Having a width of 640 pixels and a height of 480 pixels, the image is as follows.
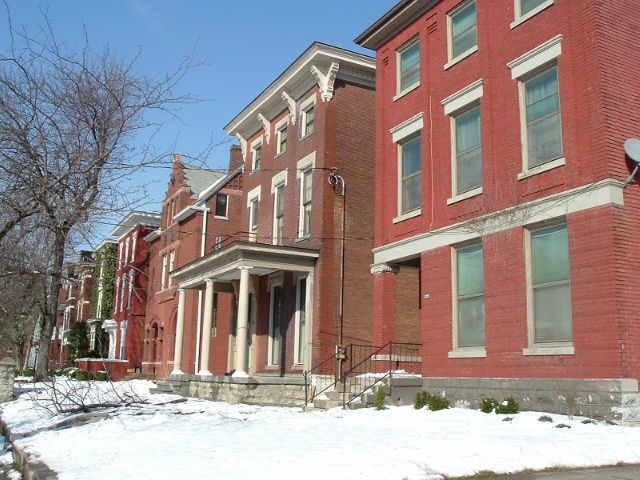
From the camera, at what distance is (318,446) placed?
8.48m

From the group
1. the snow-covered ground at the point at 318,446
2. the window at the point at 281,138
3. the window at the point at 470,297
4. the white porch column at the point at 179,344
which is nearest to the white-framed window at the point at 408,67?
the window at the point at 470,297

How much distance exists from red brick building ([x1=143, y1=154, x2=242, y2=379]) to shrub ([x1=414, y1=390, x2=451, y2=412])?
14189 mm

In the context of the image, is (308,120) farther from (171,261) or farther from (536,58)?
(171,261)

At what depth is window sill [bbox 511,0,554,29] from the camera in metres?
13.6

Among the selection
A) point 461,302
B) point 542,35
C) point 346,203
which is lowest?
point 461,302

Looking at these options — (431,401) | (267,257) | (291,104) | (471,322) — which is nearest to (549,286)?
(471,322)

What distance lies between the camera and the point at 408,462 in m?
7.40

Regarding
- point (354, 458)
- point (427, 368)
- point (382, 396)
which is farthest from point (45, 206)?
point (427, 368)

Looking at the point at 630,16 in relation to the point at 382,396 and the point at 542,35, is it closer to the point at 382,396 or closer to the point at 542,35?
the point at 542,35

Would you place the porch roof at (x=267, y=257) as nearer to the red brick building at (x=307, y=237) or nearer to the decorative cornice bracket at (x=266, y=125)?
the red brick building at (x=307, y=237)

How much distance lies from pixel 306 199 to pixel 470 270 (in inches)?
352

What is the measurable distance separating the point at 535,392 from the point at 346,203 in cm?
1050

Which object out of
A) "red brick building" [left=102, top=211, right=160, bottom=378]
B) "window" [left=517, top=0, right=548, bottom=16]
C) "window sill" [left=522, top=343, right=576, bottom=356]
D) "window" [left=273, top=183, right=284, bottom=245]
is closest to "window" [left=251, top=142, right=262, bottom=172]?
"window" [left=273, top=183, right=284, bottom=245]

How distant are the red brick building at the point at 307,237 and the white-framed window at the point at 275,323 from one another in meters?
0.04
